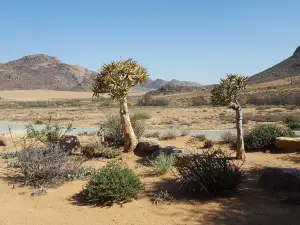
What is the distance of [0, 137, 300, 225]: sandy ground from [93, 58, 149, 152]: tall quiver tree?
430 cm

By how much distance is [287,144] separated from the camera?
458 inches

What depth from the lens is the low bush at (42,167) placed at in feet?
27.4

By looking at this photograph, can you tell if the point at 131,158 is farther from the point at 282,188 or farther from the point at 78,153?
the point at 282,188

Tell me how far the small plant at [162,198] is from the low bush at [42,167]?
99.5 inches

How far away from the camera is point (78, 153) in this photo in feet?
40.0

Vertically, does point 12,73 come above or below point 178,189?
above

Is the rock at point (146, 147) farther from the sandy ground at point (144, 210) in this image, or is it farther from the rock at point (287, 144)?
the rock at point (287, 144)

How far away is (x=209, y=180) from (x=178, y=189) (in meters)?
0.77

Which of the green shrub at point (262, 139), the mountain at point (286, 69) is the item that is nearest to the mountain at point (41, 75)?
the mountain at point (286, 69)

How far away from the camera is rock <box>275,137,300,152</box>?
1154 centimetres

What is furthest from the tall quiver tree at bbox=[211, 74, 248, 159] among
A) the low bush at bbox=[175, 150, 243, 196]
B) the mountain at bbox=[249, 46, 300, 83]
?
the mountain at bbox=[249, 46, 300, 83]

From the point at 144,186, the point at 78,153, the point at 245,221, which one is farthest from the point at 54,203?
the point at 78,153

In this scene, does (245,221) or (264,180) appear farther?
(264,180)

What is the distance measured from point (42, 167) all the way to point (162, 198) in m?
3.09
